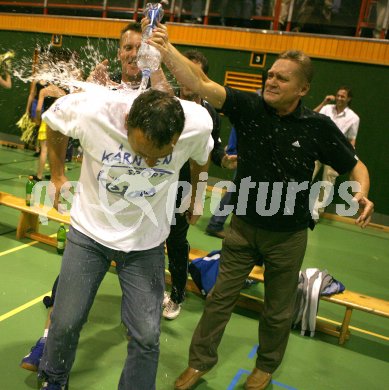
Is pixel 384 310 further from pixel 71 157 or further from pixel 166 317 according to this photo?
pixel 71 157

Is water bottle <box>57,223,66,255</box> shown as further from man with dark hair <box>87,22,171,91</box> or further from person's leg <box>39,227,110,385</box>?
person's leg <box>39,227,110,385</box>

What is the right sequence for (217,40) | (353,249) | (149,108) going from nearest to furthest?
(149,108), (353,249), (217,40)

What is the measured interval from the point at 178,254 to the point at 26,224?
2549 mm

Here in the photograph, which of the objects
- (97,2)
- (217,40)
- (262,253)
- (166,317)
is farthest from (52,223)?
(97,2)

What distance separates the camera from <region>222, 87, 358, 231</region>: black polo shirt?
2670 mm

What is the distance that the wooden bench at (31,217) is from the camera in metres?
5.02

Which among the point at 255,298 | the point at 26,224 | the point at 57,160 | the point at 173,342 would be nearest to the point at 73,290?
the point at 57,160

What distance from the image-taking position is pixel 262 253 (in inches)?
112

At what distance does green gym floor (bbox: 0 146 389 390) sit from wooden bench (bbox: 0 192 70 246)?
11cm

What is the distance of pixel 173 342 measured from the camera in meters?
3.51

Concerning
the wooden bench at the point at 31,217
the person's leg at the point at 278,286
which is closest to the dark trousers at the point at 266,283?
the person's leg at the point at 278,286

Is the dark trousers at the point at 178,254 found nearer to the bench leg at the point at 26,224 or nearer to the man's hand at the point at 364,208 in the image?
the man's hand at the point at 364,208

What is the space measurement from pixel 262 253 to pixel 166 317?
138 centimetres

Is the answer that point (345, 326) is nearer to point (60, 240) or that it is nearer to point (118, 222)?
point (118, 222)
